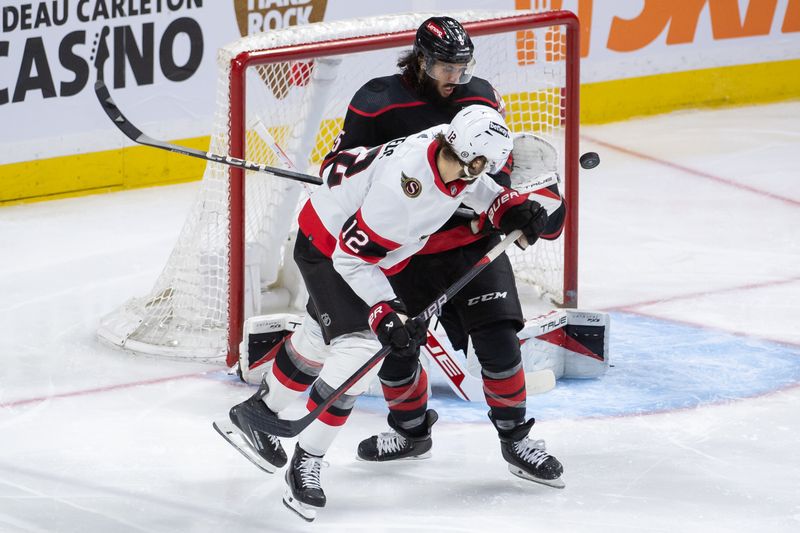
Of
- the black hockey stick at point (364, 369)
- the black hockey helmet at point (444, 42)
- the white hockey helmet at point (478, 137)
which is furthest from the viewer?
the black hockey helmet at point (444, 42)

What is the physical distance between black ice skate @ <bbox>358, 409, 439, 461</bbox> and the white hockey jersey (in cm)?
58

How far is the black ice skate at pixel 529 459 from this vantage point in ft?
11.7

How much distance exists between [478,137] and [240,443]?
1.03 meters

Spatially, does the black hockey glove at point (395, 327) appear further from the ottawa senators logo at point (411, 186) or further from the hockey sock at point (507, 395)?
the hockey sock at point (507, 395)

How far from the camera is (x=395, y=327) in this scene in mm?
3184

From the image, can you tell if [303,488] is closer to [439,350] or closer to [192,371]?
[439,350]

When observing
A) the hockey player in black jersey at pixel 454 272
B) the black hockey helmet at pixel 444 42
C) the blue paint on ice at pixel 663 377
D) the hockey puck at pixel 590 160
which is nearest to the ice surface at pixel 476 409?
the blue paint on ice at pixel 663 377

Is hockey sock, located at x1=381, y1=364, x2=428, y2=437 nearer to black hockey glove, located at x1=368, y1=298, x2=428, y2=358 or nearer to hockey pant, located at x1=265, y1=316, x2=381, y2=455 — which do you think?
hockey pant, located at x1=265, y1=316, x2=381, y2=455

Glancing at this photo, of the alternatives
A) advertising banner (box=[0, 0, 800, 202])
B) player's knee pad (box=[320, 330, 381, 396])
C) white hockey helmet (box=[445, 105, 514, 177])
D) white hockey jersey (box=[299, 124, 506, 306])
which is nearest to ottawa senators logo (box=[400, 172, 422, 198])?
white hockey jersey (box=[299, 124, 506, 306])

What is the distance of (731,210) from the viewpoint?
6.15 meters

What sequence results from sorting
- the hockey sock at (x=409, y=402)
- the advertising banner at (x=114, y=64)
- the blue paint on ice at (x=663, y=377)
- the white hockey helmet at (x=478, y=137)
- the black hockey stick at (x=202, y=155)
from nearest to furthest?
the white hockey helmet at (x=478, y=137) → the hockey sock at (x=409, y=402) → the black hockey stick at (x=202, y=155) → the blue paint on ice at (x=663, y=377) → the advertising banner at (x=114, y=64)

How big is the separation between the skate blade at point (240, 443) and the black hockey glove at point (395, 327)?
0.53 meters

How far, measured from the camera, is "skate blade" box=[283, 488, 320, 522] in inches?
133

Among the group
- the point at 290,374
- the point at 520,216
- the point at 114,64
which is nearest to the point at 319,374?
the point at 290,374
